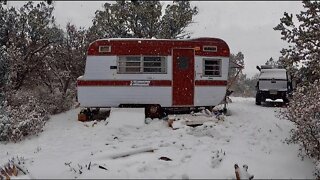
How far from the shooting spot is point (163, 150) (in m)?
9.62

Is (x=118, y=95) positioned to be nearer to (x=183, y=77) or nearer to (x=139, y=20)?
(x=183, y=77)

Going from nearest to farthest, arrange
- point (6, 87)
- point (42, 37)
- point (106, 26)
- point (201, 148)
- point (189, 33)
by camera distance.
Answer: point (201, 148), point (6, 87), point (42, 37), point (106, 26), point (189, 33)

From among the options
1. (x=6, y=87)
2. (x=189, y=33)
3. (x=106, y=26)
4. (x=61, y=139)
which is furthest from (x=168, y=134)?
(x=189, y=33)

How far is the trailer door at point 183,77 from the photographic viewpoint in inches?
533

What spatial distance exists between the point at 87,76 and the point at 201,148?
583 centimetres

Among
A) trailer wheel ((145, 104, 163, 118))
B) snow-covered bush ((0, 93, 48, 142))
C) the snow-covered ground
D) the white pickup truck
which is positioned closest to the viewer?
the snow-covered ground

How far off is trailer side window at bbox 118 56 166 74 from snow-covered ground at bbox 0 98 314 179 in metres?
2.02

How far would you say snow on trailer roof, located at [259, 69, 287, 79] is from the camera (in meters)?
16.9

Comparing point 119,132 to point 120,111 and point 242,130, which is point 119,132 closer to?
point 120,111

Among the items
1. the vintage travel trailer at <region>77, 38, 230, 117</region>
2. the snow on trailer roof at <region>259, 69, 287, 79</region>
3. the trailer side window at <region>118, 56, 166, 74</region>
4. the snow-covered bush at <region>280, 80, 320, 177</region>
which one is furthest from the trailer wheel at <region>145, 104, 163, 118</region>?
the snow on trailer roof at <region>259, 69, 287, 79</region>

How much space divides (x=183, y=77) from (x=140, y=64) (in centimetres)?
179

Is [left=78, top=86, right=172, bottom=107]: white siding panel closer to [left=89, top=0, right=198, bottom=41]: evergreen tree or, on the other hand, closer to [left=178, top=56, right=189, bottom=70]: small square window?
[left=178, top=56, right=189, bottom=70]: small square window

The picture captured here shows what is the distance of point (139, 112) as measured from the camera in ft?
42.1

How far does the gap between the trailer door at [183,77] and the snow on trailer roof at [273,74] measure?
5203mm
